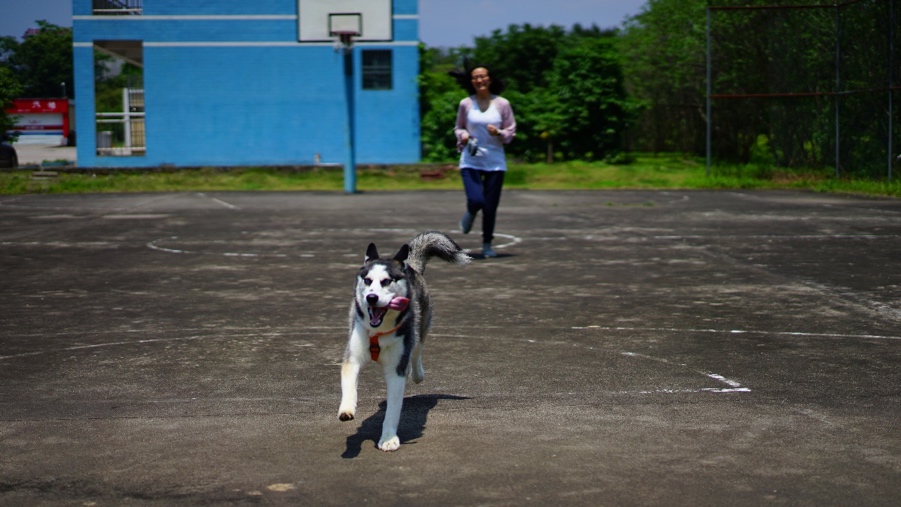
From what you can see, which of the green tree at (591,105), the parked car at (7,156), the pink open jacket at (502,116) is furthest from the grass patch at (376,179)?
the pink open jacket at (502,116)

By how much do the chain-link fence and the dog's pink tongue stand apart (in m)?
21.7

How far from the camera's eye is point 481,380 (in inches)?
262

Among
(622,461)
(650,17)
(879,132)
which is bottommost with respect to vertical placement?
(622,461)

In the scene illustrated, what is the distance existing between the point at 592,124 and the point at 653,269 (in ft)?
107

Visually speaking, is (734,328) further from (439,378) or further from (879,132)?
(879,132)

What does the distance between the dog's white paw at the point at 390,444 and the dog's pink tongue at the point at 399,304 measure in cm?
61

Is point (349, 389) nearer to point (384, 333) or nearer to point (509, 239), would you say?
point (384, 333)

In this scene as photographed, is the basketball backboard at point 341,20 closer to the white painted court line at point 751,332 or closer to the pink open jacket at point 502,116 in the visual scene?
the pink open jacket at point 502,116

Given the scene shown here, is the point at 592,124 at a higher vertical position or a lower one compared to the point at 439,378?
higher

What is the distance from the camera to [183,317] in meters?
9.16

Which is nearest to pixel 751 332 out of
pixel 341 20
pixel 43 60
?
pixel 341 20

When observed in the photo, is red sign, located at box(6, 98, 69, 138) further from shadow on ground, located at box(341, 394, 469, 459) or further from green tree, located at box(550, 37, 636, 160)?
shadow on ground, located at box(341, 394, 469, 459)

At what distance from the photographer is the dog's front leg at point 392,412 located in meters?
5.11

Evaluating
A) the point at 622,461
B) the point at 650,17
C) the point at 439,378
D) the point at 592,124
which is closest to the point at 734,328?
the point at 439,378
